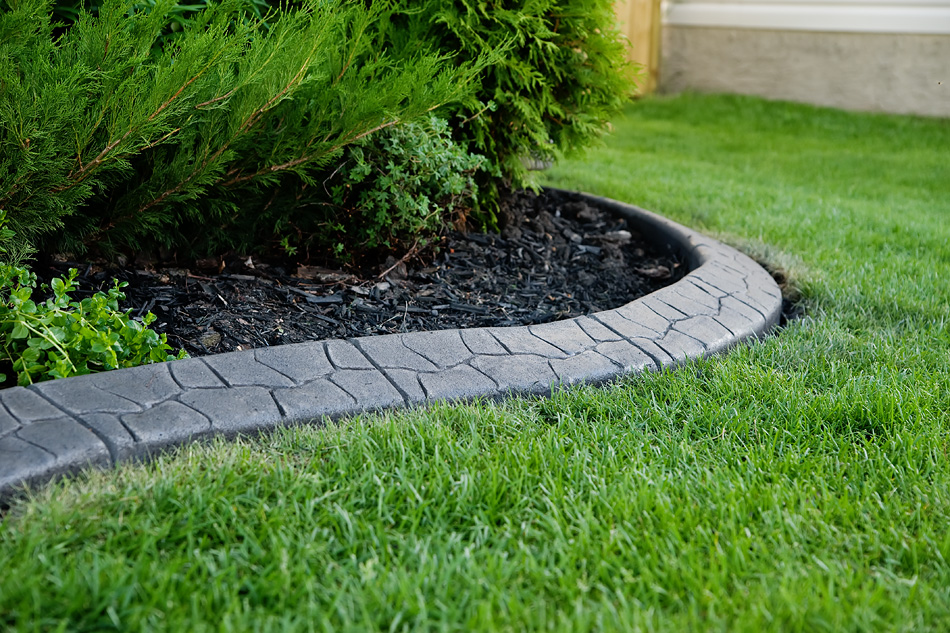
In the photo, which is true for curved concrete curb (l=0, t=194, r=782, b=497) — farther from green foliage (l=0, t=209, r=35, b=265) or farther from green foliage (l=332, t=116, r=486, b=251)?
green foliage (l=332, t=116, r=486, b=251)

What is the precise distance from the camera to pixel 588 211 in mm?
4898

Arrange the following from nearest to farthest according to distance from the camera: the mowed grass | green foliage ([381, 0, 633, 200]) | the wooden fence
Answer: the mowed grass
green foliage ([381, 0, 633, 200])
the wooden fence

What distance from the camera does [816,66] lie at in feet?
36.5

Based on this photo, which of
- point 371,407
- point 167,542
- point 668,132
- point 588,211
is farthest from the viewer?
point 668,132

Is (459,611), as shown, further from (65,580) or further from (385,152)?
(385,152)

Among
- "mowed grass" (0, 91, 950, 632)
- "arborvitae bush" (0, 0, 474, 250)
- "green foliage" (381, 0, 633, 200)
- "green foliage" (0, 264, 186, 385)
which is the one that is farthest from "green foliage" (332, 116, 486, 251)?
"mowed grass" (0, 91, 950, 632)

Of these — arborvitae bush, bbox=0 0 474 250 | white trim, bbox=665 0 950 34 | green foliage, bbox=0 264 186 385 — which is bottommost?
green foliage, bbox=0 264 186 385

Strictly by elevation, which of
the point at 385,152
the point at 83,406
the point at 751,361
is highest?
the point at 385,152

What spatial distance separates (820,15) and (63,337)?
11.1 meters

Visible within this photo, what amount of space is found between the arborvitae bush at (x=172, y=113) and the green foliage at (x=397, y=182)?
18 centimetres

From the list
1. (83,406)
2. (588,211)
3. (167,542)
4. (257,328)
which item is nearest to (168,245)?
(257,328)

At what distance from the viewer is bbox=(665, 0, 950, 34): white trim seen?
32.9ft

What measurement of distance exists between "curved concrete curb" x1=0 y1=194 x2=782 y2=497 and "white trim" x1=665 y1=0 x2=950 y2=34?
8.72m

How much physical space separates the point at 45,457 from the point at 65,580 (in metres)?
0.48
